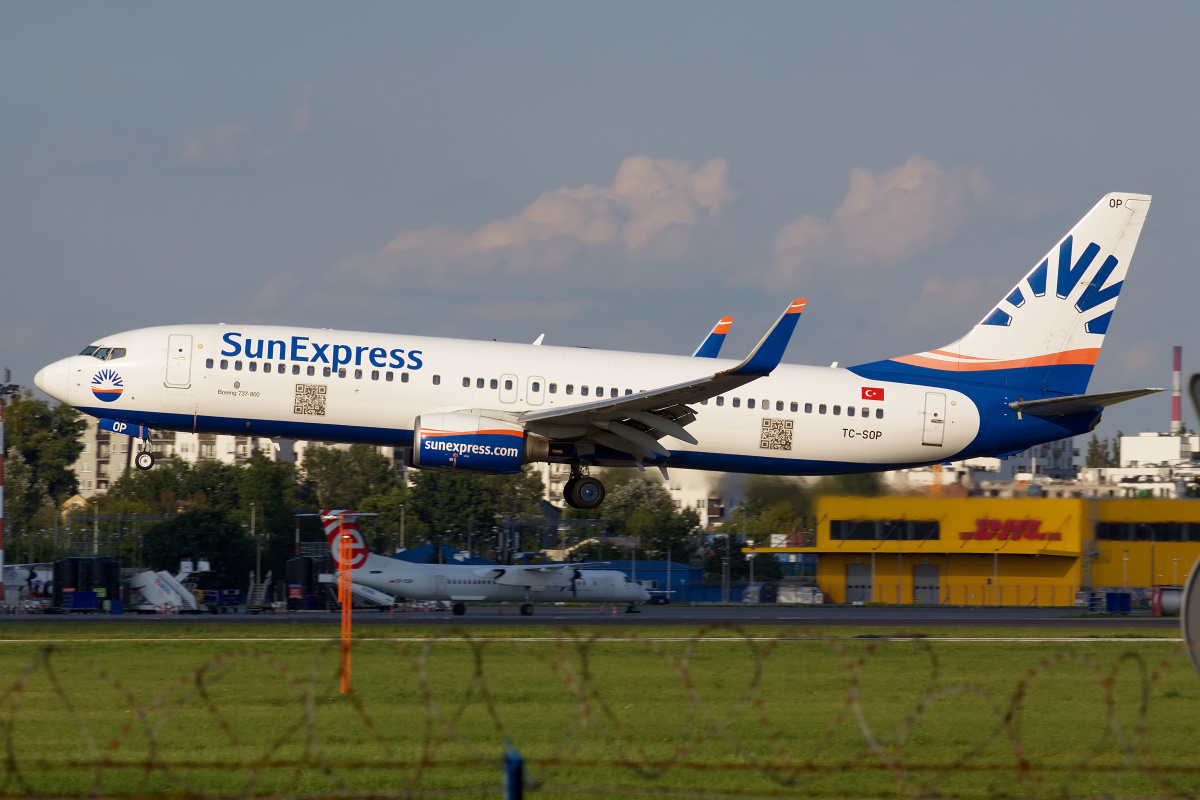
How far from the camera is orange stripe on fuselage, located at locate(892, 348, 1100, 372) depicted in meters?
37.4

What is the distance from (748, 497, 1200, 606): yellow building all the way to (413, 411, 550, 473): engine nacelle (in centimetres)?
2428

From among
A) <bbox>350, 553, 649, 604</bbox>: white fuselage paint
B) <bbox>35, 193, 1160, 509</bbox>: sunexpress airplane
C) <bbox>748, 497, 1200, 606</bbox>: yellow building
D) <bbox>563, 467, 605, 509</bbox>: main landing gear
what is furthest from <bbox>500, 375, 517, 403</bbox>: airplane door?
<bbox>748, 497, 1200, 606</bbox>: yellow building

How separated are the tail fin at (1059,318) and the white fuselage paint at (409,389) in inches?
161

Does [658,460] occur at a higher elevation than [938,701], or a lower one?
higher

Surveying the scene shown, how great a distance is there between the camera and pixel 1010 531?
61.9 metres

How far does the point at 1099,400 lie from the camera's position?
115 feet

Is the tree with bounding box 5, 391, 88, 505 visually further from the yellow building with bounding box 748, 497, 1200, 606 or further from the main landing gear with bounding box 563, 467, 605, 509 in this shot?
the main landing gear with bounding box 563, 467, 605, 509

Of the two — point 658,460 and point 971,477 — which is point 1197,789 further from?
point 971,477

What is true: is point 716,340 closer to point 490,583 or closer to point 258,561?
point 490,583

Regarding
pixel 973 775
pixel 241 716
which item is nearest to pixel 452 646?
pixel 241 716

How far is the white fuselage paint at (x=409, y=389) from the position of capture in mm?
33406

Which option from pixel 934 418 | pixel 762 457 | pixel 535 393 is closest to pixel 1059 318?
pixel 934 418

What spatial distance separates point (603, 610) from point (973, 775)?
4453 cm

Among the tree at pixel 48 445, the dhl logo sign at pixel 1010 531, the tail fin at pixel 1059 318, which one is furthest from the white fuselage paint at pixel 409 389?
the tree at pixel 48 445
